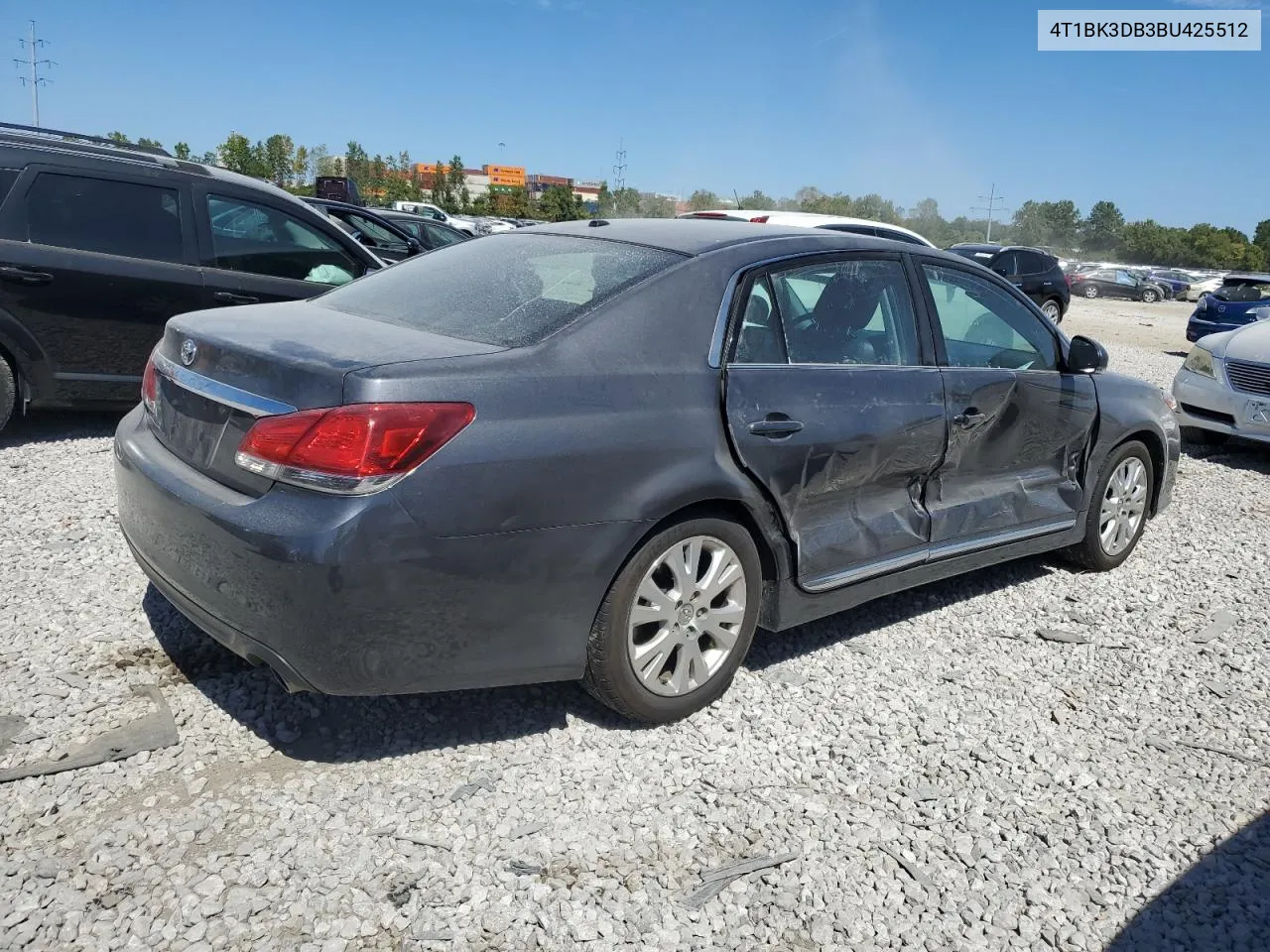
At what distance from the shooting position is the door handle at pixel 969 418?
4113 millimetres

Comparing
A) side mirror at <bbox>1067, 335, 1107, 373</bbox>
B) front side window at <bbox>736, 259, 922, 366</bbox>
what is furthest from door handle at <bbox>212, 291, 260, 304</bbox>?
side mirror at <bbox>1067, 335, 1107, 373</bbox>

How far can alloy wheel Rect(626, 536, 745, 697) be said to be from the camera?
10.5 ft

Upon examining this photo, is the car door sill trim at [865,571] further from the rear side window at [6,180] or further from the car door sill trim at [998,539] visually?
the rear side window at [6,180]

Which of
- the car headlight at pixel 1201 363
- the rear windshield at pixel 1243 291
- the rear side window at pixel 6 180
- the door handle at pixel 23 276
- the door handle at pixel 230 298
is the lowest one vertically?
the car headlight at pixel 1201 363

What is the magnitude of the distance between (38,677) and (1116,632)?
4.26 metres

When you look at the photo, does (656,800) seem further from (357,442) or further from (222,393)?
(222,393)

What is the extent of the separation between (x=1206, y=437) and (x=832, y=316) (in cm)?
730

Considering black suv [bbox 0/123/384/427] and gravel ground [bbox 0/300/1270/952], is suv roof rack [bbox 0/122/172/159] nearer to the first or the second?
black suv [bbox 0/123/384/427]

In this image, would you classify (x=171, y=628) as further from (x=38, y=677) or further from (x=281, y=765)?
(x=281, y=765)

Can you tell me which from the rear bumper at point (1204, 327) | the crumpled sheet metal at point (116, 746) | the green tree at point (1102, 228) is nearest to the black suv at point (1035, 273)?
the rear bumper at point (1204, 327)

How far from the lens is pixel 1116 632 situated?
14.9 ft

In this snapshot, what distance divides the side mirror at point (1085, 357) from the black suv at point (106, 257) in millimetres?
4905

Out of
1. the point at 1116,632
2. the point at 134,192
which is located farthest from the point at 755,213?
the point at 1116,632

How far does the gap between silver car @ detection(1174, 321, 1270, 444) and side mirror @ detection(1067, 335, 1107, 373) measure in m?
4.49
